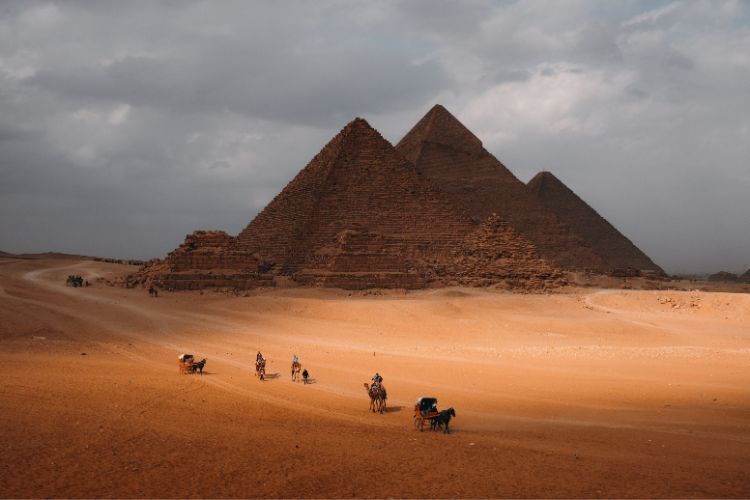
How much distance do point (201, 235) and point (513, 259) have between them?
17.1 metres

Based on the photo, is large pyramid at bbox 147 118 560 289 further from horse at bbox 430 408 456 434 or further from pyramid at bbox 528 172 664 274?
pyramid at bbox 528 172 664 274

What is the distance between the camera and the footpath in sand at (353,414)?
16.2ft

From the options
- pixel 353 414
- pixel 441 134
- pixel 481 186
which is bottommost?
pixel 353 414

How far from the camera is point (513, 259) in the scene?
35719 millimetres

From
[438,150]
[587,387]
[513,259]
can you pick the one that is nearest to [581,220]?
[438,150]

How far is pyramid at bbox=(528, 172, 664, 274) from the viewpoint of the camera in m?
71.6

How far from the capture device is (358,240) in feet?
107

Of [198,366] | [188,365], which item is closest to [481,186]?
[198,366]

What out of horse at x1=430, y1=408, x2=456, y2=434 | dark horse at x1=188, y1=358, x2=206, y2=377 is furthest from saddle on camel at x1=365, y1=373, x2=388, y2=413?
dark horse at x1=188, y1=358, x2=206, y2=377

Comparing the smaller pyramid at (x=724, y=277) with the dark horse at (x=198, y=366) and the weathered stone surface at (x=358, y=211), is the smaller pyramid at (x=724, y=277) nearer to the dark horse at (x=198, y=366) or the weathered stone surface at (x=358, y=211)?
the weathered stone surface at (x=358, y=211)

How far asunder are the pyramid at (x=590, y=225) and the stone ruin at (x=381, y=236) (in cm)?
1198

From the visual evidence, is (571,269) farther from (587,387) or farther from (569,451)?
(569,451)

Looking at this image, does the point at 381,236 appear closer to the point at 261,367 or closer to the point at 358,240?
the point at 358,240

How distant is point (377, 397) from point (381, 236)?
26315 mm
